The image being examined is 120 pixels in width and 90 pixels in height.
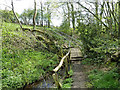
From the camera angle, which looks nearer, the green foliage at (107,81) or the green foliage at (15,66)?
the green foliage at (107,81)

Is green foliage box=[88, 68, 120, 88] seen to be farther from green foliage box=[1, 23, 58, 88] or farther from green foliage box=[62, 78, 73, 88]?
green foliage box=[1, 23, 58, 88]

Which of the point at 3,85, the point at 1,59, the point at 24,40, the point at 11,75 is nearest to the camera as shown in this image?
the point at 3,85

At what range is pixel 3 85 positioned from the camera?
19.6 feet

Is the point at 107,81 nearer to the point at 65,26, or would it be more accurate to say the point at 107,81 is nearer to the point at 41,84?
the point at 41,84

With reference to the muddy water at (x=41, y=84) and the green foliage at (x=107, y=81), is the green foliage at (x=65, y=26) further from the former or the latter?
the green foliage at (x=107, y=81)

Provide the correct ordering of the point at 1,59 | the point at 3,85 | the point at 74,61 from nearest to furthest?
1. the point at 3,85
2. the point at 1,59
3. the point at 74,61

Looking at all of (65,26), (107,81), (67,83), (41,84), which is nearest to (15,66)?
(41,84)

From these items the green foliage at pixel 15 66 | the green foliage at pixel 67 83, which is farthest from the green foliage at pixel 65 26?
the green foliage at pixel 67 83

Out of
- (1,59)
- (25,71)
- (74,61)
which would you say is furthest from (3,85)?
(74,61)

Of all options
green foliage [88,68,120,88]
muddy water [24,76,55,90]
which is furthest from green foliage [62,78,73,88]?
green foliage [88,68,120,88]

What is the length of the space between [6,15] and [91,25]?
541 cm

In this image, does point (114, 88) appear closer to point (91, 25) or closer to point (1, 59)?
point (91, 25)

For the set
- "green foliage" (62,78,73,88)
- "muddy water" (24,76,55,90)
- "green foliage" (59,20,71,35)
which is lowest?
"muddy water" (24,76,55,90)

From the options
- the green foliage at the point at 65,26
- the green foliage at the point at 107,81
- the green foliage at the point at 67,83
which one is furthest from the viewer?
the green foliage at the point at 65,26
